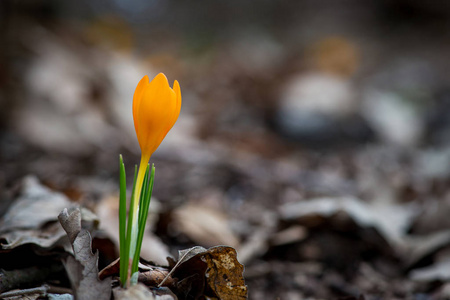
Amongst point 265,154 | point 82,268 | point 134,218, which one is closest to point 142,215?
point 134,218

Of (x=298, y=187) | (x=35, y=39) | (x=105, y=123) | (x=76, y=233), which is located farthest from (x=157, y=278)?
(x=35, y=39)

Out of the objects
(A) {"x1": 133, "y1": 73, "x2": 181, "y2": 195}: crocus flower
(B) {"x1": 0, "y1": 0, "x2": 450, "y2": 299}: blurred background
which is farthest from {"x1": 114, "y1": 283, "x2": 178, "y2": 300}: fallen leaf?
(B) {"x1": 0, "y1": 0, "x2": 450, "y2": 299}: blurred background

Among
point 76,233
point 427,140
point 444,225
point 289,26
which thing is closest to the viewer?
point 76,233

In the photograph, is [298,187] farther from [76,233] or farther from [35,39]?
[35,39]

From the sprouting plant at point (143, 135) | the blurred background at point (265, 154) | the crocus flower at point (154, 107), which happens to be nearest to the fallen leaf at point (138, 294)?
the sprouting plant at point (143, 135)

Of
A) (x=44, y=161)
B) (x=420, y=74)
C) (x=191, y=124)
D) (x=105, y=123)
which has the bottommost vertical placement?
(x=44, y=161)

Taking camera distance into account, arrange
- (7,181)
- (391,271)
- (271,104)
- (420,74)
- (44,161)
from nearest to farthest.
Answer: (391,271) < (7,181) < (44,161) < (271,104) < (420,74)

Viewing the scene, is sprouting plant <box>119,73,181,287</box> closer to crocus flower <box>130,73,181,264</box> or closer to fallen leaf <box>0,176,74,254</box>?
crocus flower <box>130,73,181,264</box>
